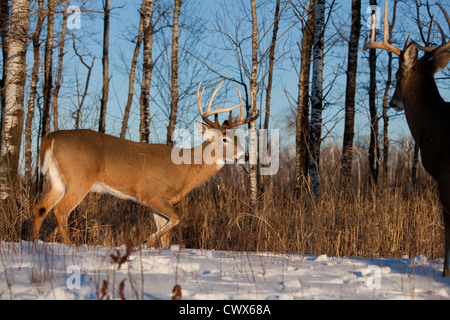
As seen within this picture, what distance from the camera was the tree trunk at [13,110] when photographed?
24.5 ft

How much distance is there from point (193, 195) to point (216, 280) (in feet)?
20.4

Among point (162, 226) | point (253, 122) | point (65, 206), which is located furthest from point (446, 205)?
point (253, 122)

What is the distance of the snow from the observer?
A: 10.2 feet

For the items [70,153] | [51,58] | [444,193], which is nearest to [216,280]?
[444,193]

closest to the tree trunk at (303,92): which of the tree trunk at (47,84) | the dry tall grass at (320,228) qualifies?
the dry tall grass at (320,228)

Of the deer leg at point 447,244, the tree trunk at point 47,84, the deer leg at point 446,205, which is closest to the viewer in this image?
the deer leg at point 446,205

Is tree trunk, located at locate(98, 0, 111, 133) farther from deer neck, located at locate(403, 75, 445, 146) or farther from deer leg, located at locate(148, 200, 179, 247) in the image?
deer neck, located at locate(403, 75, 445, 146)

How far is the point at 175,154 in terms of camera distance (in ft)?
25.2

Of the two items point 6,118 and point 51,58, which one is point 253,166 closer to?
point 6,118

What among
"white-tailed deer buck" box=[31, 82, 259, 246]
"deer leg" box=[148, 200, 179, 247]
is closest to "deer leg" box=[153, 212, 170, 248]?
"white-tailed deer buck" box=[31, 82, 259, 246]

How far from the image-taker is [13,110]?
24.6 feet

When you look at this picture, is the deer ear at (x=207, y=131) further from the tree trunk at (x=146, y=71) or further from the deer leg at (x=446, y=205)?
the deer leg at (x=446, y=205)

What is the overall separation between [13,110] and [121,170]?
2187 mm

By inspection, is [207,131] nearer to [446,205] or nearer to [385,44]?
[385,44]
